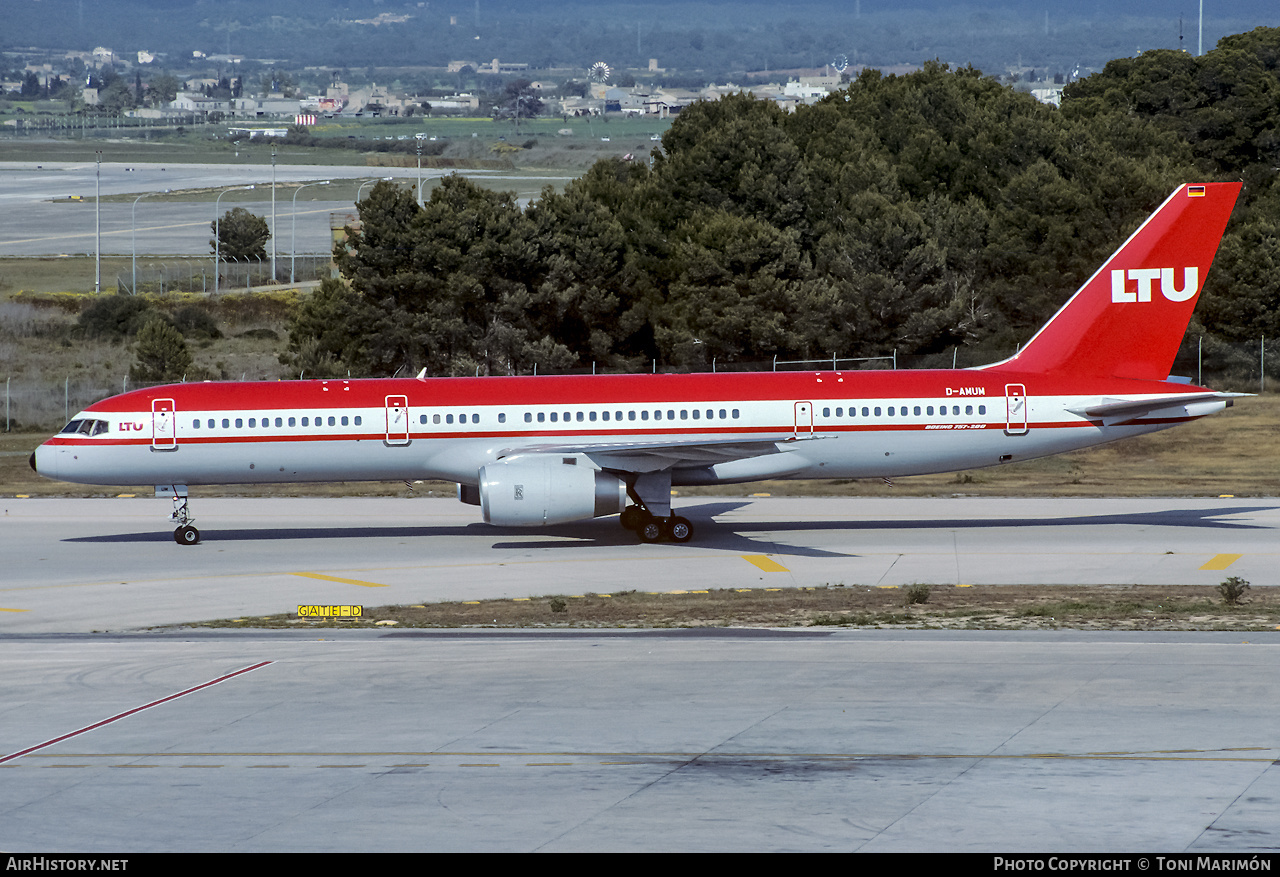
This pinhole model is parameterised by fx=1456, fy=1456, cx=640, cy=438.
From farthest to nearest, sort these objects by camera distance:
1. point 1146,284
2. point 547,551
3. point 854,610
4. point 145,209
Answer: point 145,209 → point 1146,284 → point 547,551 → point 854,610

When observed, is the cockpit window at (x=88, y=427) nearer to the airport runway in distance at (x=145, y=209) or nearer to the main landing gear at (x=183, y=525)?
the main landing gear at (x=183, y=525)

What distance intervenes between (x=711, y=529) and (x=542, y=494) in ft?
19.0

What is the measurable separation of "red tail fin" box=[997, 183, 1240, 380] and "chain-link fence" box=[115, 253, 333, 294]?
70089 mm

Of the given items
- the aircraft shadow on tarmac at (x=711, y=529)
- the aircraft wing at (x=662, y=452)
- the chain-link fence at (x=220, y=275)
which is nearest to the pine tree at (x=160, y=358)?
the aircraft shadow on tarmac at (x=711, y=529)

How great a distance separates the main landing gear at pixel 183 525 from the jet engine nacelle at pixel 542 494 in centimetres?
768

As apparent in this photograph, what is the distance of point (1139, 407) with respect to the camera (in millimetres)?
33375

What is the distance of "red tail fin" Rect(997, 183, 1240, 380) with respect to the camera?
113 ft

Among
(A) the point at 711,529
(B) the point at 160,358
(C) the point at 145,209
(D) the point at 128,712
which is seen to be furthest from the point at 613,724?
(C) the point at 145,209

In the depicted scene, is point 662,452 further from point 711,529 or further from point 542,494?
point 711,529

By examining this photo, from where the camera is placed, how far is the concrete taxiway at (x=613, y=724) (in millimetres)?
13914

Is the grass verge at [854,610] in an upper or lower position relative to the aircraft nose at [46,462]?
lower

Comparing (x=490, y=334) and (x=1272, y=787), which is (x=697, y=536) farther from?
(x=490, y=334)

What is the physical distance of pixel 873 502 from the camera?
40.1m

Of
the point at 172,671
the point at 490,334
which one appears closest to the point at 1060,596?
the point at 172,671
